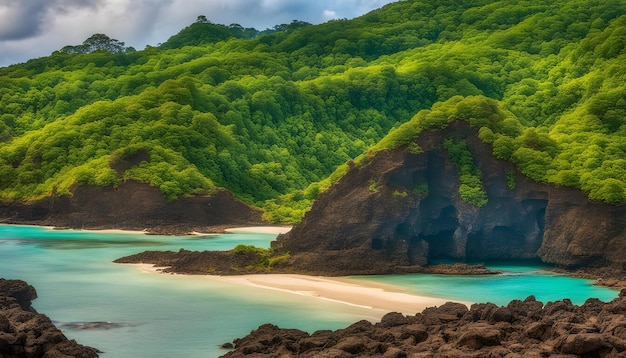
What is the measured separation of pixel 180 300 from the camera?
40062mm

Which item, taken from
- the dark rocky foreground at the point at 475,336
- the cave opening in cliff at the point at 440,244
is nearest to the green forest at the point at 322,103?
the cave opening in cliff at the point at 440,244

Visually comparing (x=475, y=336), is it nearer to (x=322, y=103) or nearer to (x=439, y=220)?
(x=439, y=220)

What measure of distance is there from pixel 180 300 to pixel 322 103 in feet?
284

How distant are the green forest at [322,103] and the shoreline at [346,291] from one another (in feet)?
35.9

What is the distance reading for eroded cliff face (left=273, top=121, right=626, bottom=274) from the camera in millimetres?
49375

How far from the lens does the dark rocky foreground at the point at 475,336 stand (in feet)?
72.3

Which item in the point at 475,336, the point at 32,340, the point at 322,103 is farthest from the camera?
the point at 322,103

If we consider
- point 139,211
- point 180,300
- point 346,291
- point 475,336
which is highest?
point 139,211

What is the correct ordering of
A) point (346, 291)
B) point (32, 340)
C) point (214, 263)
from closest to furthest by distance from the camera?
point (32, 340), point (346, 291), point (214, 263)

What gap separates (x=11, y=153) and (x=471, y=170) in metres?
67.5

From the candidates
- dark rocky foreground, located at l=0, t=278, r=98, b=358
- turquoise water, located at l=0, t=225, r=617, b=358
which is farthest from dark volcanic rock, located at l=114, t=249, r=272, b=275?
dark rocky foreground, located at l=0, t=278, r=98, b=358

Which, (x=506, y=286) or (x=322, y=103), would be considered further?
(x=322, y=103)

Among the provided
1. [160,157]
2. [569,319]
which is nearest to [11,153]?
[160,157]

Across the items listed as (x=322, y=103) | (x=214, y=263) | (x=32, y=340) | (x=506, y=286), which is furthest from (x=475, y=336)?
(x=322, y=103)
